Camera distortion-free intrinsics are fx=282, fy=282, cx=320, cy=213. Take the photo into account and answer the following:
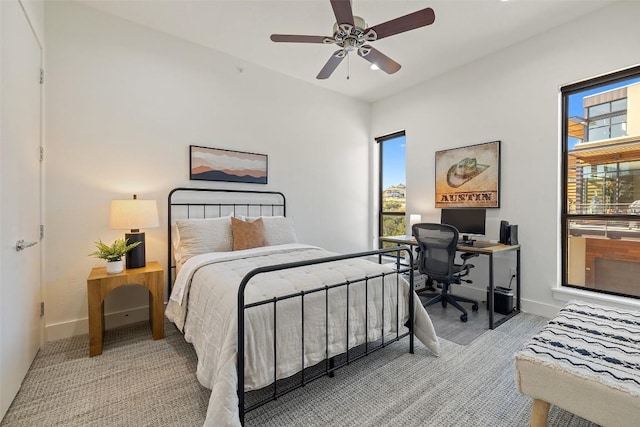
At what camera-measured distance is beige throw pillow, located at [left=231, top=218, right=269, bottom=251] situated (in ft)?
9.68

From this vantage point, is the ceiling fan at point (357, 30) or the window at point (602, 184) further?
the window at point (602, 184)

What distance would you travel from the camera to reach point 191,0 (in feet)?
8.58

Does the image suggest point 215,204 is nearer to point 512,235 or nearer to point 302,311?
point 302,311

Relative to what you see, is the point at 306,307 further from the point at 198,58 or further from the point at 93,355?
the point at 198,58

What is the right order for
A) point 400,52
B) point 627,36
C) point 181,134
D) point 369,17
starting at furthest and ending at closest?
point 400,52 < point 181,134 < point 369,17 < point 627,36

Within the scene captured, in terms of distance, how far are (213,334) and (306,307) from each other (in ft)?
1.88

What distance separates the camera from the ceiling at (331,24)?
8.70ft

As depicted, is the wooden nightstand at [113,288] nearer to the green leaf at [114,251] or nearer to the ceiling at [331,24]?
the green leaf at [114,251]

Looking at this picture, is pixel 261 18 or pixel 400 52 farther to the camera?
pixel 400 52

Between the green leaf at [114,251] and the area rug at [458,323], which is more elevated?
the green leaf at [114,251]

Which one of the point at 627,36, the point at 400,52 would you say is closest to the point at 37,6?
the point at 400,52

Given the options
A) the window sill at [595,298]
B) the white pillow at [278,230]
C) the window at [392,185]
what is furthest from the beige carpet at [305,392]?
the window at [392,185]

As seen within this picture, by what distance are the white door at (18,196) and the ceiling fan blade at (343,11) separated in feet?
6.58

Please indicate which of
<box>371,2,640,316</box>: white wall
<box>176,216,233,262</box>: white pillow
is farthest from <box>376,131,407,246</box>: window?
<box>176,216,233,262</box>: white pillow
